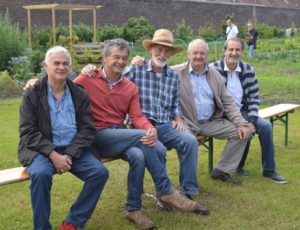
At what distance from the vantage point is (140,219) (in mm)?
4426

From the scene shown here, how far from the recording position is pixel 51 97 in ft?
13.9

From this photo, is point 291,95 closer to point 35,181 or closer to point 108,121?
point 108,121

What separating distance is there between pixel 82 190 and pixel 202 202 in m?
1.46

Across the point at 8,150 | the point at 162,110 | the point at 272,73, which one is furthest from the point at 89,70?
the point at 272,73

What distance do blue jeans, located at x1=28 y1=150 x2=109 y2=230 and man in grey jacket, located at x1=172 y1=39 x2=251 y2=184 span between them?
5.09 ft

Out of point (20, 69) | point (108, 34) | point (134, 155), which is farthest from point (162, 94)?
point (108, 34)

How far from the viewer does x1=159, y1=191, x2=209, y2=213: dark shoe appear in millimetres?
4688

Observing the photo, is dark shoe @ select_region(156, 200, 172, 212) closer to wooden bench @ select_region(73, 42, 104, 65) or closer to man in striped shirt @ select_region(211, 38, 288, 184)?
man in striped shirt @ select_region(211, 38, 288, 184)

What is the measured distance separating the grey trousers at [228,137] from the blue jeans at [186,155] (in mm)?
639

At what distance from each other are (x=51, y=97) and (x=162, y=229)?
1.44 metres

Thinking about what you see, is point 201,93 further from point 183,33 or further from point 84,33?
point 183,33

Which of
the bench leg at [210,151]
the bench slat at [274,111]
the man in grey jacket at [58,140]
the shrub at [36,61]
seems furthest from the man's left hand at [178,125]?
the shrub at [36,61]

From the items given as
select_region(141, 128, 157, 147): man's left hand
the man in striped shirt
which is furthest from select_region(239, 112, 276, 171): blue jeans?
select_region(141, 128, 157, 147): man's left hand

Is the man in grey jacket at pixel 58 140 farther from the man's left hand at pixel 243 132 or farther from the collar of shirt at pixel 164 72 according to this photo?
the man's left hand at pixel 243 132
